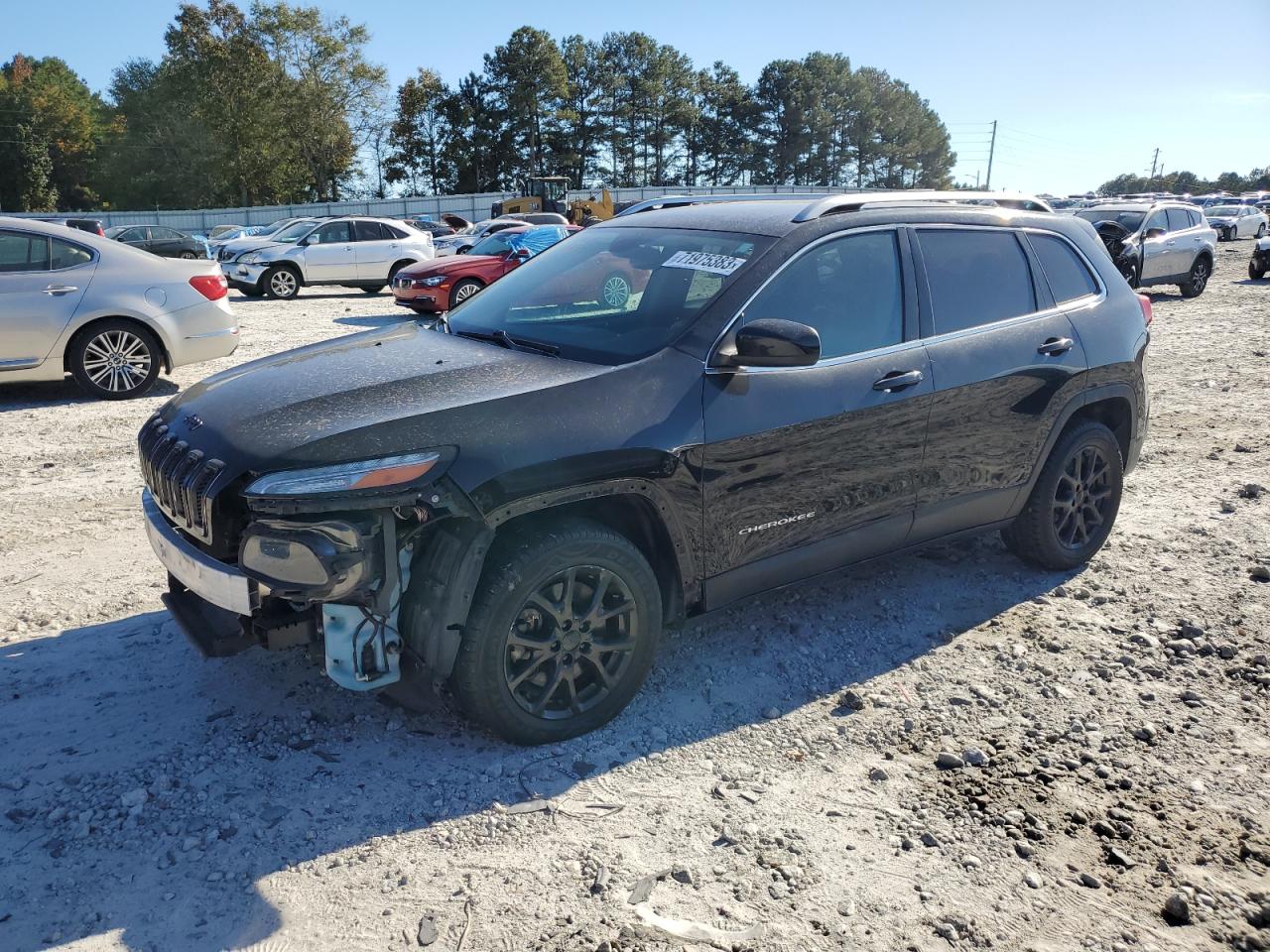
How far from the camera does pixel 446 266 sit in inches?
619

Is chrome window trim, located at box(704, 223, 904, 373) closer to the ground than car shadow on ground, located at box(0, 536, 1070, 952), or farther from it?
farther from it

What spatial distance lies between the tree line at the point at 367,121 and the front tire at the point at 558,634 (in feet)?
230

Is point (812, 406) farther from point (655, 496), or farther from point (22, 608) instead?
point (22, 608)

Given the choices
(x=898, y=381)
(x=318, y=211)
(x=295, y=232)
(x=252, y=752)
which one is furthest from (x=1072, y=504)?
(x=318, y=211)

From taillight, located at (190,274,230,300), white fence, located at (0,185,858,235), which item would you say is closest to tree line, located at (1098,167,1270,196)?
white fence, located at (0,185,858,235)

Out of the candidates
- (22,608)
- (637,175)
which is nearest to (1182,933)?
(22,608)

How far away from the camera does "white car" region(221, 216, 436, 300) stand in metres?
19.7

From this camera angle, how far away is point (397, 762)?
132 inches

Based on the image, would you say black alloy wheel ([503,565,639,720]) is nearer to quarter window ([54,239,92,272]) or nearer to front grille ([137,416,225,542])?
front grille ([137,416,225,542])

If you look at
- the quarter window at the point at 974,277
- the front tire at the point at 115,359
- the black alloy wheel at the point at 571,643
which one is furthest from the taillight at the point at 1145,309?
the front tire at the point at 115,359

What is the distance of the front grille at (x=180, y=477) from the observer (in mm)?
3082

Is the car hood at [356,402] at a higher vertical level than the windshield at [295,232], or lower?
lower

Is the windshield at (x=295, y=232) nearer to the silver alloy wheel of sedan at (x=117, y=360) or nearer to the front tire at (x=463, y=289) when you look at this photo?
the front tire at (x=463, y=289)

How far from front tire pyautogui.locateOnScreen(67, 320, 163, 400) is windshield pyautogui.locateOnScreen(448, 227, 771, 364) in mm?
5757
